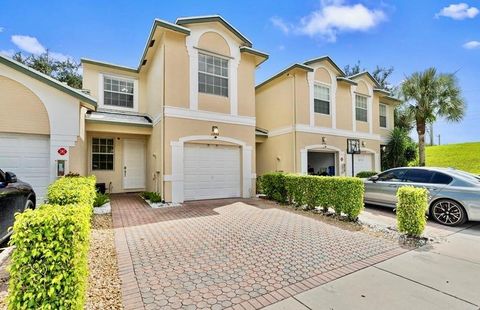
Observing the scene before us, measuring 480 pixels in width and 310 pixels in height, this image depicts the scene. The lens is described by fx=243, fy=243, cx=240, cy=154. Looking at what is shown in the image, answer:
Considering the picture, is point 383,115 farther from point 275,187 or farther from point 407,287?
point 407,287

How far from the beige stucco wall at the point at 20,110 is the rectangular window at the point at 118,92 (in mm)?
4594

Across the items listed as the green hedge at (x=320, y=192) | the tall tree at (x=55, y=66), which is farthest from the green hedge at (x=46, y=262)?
the tall tree at (x=55, y=66)

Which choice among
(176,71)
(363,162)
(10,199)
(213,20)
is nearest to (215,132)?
(176,71)

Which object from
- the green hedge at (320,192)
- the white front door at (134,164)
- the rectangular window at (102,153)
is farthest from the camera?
the white front door at (134,164)

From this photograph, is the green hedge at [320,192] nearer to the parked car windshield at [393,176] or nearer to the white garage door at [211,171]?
the white garage door at [211,171]

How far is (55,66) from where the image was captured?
77.0 feet

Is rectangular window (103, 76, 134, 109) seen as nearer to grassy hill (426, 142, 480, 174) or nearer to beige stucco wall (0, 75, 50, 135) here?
beige stucco wall (0, 75, 50, 135)

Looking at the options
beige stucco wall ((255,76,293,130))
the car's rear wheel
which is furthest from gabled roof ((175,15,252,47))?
the car's rear wheel

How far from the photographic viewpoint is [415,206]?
5.89 metres

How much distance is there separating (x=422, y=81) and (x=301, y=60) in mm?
8854

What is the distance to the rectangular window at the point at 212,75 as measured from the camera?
1093cm

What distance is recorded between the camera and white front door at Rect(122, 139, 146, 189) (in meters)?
13.0

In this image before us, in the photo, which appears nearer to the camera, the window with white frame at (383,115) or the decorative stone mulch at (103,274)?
the decorative stone mulch at (103,274)

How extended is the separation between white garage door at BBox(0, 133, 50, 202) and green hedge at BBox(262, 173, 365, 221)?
28.8 feet
